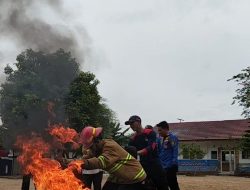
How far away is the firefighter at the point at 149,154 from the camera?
28.0 ft

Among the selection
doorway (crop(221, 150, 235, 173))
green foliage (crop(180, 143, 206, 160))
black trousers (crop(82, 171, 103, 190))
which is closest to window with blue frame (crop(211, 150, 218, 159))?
doorway (crop(221, 150, 235, 173))

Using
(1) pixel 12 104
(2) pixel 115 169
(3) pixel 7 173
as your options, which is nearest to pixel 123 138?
(3) pixel 7 173

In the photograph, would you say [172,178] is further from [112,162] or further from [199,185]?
[199,185]

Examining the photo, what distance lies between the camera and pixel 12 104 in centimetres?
1680

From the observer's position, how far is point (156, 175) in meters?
8.59

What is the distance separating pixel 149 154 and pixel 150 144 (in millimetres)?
178

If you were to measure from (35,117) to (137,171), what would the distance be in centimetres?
849

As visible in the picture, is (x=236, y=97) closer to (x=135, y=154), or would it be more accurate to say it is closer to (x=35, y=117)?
(x=35, y=117)

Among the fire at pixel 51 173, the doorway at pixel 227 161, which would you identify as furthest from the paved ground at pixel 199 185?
the doorway at pixel 227 161

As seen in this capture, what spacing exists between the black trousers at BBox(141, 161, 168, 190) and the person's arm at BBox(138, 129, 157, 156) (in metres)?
0.29

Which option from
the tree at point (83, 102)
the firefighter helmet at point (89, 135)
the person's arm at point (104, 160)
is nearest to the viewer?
the person's arm at point (104, 160)

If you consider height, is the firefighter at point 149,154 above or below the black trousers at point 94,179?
above

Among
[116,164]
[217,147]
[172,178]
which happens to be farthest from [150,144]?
[217,147]

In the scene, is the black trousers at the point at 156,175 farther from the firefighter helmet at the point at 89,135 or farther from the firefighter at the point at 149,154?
the firefighter helmet at the point at 89,135
